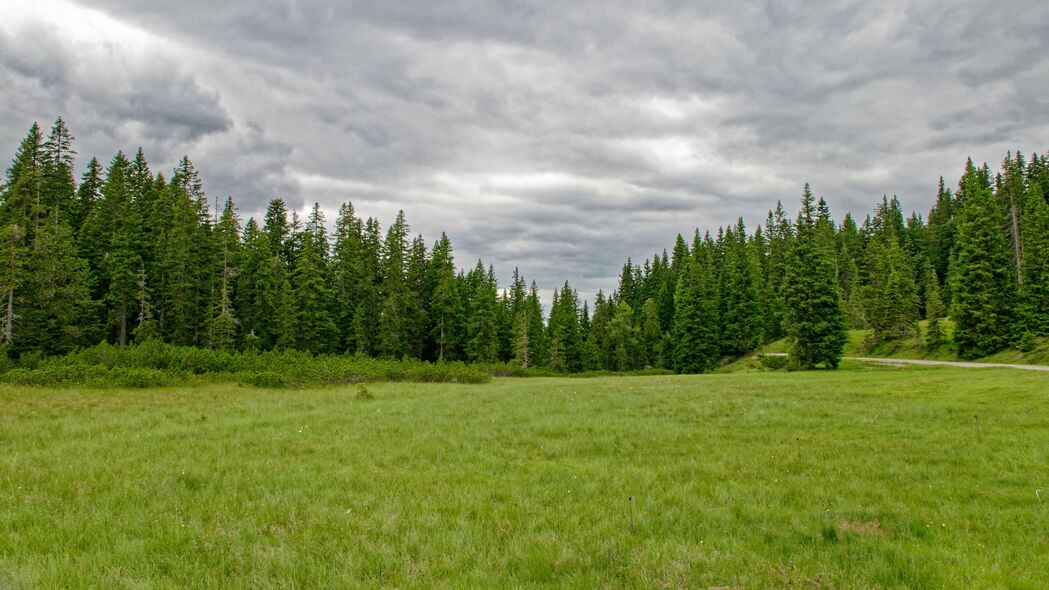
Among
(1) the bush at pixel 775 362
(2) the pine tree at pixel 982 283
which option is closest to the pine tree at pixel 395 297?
(1) the bush at pixel 775 362

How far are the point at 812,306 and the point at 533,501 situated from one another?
52.9 metres

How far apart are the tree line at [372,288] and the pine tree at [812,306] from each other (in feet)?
0.46

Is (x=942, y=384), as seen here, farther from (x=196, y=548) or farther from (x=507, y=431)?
(x=196, y=548)

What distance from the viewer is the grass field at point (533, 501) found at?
6281 mm

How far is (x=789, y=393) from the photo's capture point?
2617 cm

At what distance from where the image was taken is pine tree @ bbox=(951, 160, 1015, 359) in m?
50.4

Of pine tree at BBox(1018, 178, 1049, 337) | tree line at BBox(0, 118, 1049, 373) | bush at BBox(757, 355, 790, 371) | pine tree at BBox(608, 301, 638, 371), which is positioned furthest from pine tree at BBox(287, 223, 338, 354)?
pine tree at BBox(1018, 178, 1049, 337)

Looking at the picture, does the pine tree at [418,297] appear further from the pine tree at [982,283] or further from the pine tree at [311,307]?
the pine tree at [982,283]

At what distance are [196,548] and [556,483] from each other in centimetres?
587

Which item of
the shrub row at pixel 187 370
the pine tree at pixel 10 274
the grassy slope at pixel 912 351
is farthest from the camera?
the grassy slope at pixel 912 351

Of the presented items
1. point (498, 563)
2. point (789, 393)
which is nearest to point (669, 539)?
point (498, 563)

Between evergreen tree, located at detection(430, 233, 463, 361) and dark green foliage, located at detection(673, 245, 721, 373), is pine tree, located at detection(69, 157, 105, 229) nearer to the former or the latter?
evergreen tree, located at detection(430, 233, 463, 361)

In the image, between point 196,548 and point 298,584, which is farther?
point 196,548

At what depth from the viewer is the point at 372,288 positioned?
71312 millimetres
